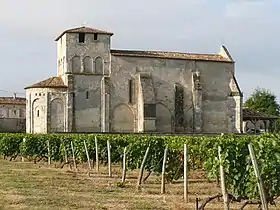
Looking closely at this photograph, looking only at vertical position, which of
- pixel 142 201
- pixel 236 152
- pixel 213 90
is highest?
pixel 213 90

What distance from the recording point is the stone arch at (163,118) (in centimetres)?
6188

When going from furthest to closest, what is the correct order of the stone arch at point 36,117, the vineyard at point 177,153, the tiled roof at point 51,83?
1. the tiled roof at point 51,83
2. the stone arch at point 36,117
3. the vineyard at point 177,153

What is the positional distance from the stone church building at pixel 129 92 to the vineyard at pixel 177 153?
18875 mm

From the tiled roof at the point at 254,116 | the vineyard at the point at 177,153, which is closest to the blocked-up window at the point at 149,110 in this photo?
the tiled roof at the point at 254,116

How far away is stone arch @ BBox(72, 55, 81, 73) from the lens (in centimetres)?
6073

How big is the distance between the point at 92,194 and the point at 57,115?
141 feet

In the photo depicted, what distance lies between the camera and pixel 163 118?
204 ft

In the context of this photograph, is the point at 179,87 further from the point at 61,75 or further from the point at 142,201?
the point at 142,201

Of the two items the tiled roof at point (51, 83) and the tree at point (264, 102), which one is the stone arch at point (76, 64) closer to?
the tiled roof at point (51, 83)

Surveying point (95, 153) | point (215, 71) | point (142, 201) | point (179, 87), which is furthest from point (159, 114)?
point (142, 201)

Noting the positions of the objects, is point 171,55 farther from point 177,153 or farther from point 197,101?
point 177,153

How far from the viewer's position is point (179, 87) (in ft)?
208

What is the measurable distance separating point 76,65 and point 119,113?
6454mm

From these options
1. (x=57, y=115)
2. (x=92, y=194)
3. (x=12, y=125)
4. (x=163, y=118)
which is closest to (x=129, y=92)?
(x=163, y=118)
